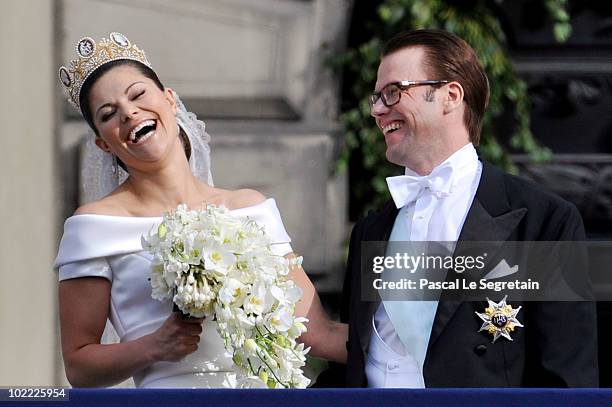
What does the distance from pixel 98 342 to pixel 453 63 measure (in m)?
0.88

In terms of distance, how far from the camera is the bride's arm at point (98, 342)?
268 cm

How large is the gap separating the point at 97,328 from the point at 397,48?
0.80 meters

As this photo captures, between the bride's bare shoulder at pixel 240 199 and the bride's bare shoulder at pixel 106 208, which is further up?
the bride's bare shoulder at pixel 240 199

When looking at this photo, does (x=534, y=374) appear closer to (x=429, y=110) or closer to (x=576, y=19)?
(x=429, y=110)

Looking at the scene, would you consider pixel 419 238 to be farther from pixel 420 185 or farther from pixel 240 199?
pixel 240 199

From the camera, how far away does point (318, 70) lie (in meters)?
4.99

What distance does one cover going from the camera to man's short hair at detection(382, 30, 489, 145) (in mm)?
2754

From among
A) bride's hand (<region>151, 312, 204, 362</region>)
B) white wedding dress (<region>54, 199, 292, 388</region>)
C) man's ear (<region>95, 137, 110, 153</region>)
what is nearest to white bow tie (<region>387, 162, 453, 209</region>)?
white wedding dress (<region>54, 199, 292, 388</region>)

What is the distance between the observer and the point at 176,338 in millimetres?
2670

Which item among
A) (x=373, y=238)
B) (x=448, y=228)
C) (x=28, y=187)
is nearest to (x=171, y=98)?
(x=373, y=238)

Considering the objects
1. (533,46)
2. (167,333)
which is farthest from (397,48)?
(533,46)

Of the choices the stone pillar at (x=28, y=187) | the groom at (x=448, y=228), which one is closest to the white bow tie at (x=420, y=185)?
the groom at (x=448, y=228)

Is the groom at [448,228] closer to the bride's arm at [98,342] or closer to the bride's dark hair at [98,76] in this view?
the bride's arm at [98,342]

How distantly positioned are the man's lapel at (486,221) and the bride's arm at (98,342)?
0.45m
